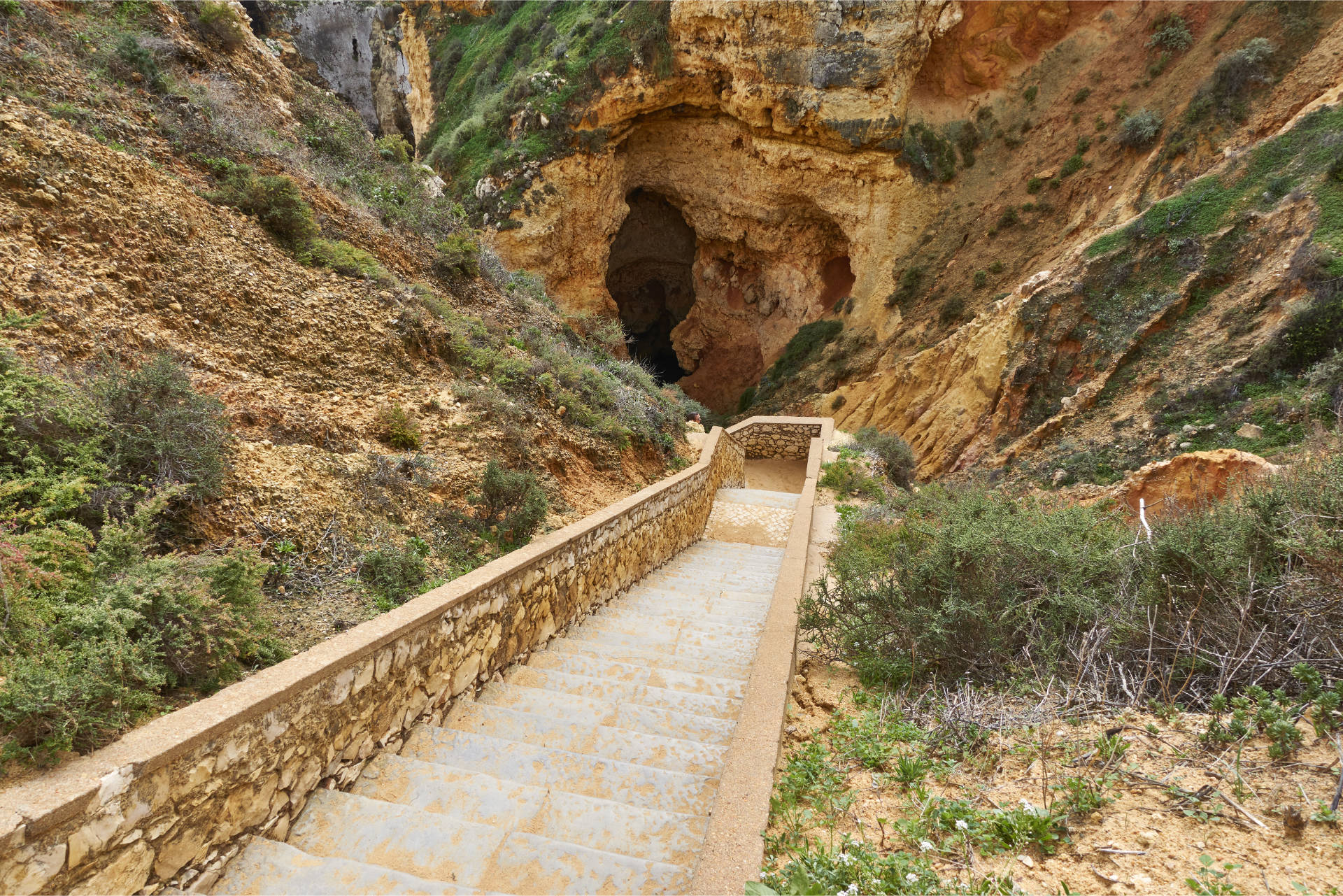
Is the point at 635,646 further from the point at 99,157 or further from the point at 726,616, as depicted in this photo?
the point at 99,157

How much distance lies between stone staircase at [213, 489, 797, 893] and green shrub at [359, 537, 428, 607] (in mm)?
1033

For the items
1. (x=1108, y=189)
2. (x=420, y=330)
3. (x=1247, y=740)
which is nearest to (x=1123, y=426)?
(x=1108, y=189)

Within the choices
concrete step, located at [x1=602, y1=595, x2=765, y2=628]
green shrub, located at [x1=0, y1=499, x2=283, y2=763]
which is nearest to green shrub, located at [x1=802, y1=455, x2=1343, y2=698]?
concrete step, located at [x1=602, y1=595, x2=765, y2=628]

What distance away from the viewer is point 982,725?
122 inches

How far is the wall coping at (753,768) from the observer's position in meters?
2.23

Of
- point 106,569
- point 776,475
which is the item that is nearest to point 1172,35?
point 776,475

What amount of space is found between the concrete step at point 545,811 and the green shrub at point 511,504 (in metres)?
2.97

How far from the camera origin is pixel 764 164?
73.9 ft

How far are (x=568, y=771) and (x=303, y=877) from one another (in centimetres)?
115

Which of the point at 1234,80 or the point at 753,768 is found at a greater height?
the point at 1234,80

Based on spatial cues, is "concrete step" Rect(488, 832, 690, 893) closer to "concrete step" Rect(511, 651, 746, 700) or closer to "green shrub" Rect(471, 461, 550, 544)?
"concrete step" Rect(511, 651, 746, 700)

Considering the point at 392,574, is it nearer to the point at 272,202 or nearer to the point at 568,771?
the point at 568,771

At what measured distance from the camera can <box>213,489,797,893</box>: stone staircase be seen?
235cm

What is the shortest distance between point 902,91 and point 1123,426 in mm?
14618
